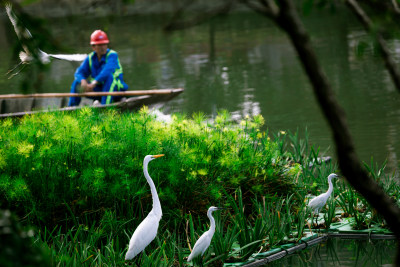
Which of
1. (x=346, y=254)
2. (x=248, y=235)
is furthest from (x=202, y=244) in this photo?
(x=346, y=254)

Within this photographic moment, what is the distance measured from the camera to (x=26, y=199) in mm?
4797

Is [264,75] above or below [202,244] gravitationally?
above

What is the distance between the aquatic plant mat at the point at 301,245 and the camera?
4.74m

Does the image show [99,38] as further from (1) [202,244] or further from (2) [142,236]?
(1) [202,244]

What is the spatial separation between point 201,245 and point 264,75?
36.4ft

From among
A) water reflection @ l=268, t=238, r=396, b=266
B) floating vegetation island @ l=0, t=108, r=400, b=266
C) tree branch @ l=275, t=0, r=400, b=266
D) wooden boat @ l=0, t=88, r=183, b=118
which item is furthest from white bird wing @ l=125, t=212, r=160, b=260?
wooden boat @ l=0, t=88, r=183, b=118

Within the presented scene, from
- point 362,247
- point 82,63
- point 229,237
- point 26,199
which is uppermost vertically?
point 82,63

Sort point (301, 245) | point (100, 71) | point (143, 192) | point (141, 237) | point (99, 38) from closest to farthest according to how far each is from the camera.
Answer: point (141, 237)
point (143, 192)
point (301, 245)
point (99, 38)
point (100, 71)

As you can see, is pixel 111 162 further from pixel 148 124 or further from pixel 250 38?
pixel 250 38

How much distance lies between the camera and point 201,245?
416cm

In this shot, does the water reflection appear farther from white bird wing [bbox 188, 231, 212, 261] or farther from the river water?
the river water

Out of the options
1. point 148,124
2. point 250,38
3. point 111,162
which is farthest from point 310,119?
point 250,38

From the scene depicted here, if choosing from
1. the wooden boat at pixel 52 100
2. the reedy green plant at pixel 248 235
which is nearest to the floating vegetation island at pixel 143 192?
the reedy green plant at pixel 248 235

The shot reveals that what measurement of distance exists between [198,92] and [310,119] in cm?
375
